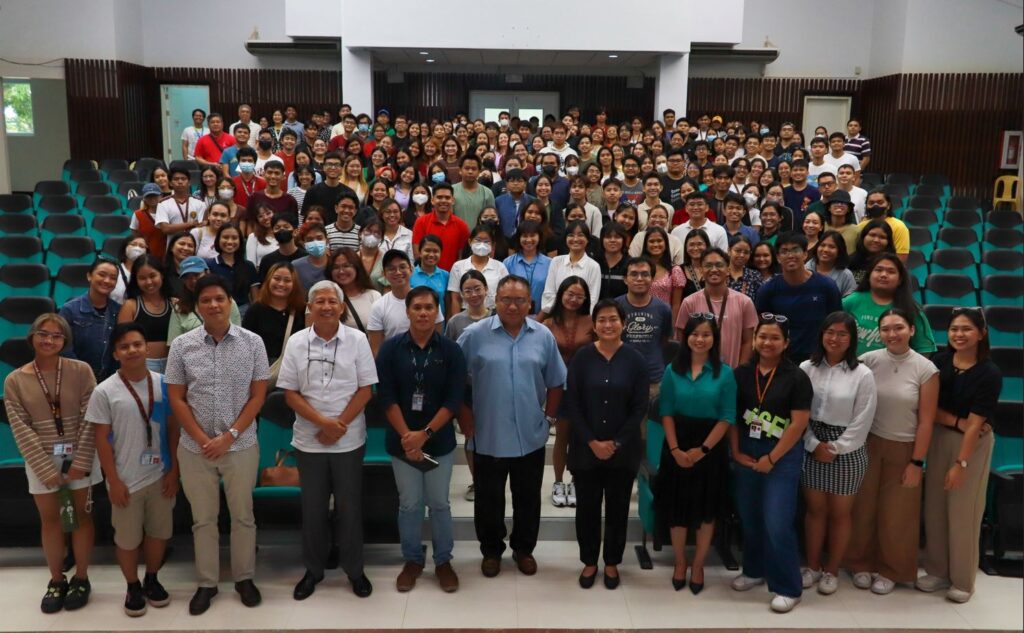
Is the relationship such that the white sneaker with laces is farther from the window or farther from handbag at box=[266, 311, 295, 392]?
the window

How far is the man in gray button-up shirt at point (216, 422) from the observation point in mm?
3461

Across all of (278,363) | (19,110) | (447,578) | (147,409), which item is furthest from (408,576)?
(19,110)

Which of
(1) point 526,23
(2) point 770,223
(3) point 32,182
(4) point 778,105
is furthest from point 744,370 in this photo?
(3) point 32,182

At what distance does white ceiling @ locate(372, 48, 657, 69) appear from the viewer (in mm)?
12594

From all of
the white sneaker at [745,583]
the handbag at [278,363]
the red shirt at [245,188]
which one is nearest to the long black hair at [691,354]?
the white sneaker at [745,583]

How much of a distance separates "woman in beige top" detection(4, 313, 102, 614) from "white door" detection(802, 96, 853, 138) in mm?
14186

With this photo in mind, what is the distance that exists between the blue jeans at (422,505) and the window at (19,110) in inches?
579

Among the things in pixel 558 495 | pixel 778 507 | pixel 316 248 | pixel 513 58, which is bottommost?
pixel 558 495

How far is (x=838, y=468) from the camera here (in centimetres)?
369

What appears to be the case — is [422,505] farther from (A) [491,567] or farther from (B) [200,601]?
(B) [200,601]

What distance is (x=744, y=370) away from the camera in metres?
3.71

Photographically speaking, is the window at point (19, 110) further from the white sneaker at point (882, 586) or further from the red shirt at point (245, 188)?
the white sneaker at point (882, 586)

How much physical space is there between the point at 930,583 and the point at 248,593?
10.6 feet

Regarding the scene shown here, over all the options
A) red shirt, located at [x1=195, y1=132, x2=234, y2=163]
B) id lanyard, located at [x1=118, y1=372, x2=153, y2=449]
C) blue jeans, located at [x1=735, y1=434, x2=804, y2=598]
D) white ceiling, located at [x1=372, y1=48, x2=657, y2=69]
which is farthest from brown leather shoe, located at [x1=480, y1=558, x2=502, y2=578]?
white ceiling, located at [x1=372, y1=48, x2=657, y2=69]
